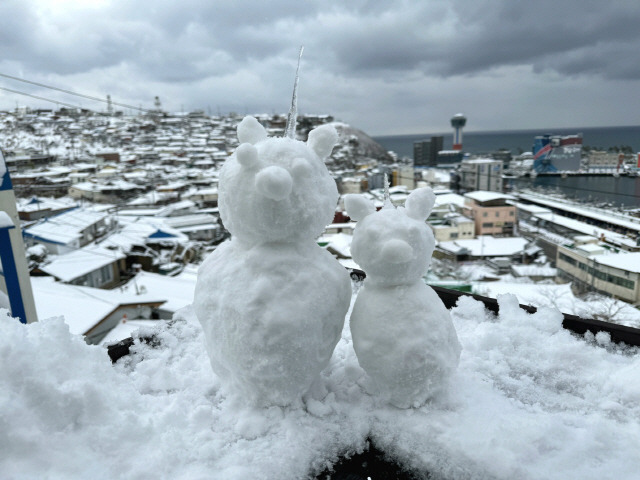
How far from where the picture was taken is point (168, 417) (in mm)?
1948

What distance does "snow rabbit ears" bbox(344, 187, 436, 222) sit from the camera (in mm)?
2121

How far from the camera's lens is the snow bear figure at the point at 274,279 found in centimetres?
189

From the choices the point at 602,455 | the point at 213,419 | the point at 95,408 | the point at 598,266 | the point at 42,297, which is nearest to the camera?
the point at 95,408

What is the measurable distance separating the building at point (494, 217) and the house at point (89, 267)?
13072 millimetres

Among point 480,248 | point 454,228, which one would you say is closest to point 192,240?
point 454,228

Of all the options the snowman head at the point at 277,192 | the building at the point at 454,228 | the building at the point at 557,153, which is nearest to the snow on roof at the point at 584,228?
the building at the point at 454,228

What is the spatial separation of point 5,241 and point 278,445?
3.22 m

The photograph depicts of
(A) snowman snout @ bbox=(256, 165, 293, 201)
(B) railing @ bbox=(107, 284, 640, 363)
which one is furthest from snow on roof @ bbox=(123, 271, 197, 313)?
(A) snowman snout @ bbox=(256, 165, 293, 201)

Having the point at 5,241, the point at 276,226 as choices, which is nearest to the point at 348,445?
the point at 276,226

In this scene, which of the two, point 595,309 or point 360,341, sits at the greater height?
point 360,341

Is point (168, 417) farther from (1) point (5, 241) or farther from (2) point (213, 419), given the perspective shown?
(1) point (5, 241)

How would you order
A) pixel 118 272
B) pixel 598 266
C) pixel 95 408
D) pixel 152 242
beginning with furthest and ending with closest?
pixel 152 242, pixel 118 272, pixel 598 266, pixel 95 408

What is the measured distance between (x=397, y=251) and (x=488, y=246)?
13.0 metres

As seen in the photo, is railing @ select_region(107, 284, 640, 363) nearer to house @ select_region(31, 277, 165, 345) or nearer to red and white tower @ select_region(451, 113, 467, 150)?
house @ select_region(31, 277, 165, 345)
